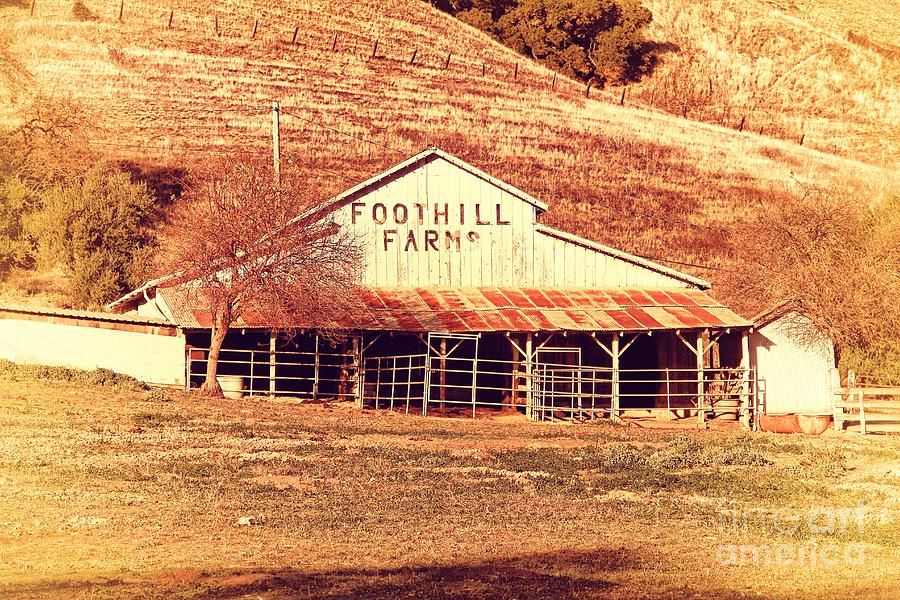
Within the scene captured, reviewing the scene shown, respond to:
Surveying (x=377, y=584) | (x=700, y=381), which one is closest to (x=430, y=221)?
(x=700, y=381)

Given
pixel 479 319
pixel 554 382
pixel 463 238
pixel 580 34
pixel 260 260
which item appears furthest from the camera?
pixel 580 34

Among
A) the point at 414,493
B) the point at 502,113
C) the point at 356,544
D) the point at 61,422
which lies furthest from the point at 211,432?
the point at 502,113

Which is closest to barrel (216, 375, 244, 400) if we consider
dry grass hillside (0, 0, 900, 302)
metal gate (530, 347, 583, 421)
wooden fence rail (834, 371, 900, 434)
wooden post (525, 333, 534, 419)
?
wooden post (525, 333, 534, 419)

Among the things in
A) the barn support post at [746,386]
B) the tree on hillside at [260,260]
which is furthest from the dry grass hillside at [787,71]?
the tree on hillside at [260,260]

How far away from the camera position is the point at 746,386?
39.8 metres

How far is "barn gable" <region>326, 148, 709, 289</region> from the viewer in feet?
140

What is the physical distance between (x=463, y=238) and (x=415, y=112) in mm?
33865

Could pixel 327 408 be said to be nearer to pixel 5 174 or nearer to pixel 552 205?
pixel 5 174

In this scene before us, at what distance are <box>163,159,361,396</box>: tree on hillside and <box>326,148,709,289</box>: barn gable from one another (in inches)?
56.5

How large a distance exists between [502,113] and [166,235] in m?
30.6

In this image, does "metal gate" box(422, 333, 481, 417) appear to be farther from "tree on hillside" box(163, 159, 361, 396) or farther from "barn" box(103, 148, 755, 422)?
"tree on hillside" box(163, 159, 361, 396)

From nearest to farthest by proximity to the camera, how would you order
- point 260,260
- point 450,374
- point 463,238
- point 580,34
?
point 260,260, point 450,374, point 463,238, point 580,34

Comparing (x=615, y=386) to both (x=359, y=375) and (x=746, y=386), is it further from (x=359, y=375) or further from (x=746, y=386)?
(x=359, y=375)

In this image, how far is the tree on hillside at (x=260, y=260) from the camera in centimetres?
3762
